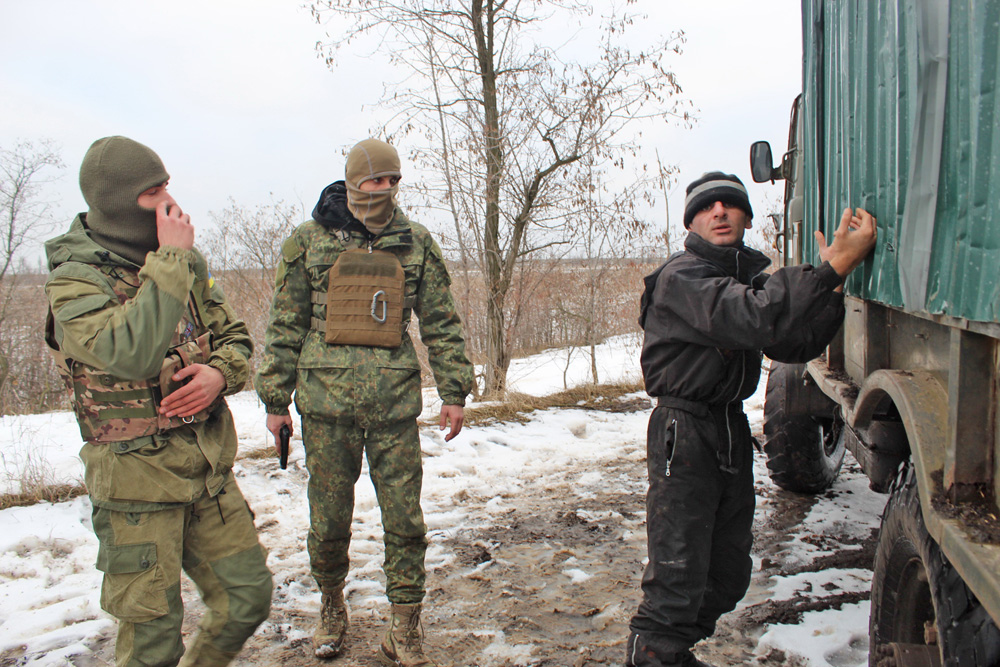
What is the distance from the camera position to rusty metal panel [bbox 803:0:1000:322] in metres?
1.14

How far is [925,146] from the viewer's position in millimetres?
1389

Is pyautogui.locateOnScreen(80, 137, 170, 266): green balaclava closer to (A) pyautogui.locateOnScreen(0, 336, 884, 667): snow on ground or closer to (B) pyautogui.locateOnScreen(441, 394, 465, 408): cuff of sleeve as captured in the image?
(B) pyautogui.locateOnScreen(441, 394, 465, 408): cuff of sleeve

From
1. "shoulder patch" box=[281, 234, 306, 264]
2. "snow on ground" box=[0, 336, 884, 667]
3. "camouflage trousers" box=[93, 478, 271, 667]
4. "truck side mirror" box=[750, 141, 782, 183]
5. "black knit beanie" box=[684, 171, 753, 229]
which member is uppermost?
"truck side mirror" box=[750, 141, 782, 183]

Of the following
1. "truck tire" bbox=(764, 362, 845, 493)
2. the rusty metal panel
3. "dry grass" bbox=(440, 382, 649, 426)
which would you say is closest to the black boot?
the rusty metal panel

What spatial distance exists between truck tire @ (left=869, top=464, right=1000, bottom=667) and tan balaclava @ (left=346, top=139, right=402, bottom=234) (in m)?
2.00

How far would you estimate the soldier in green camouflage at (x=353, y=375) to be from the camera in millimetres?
2580

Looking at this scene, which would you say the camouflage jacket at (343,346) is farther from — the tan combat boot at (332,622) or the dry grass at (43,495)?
the dry grass at (43,495)

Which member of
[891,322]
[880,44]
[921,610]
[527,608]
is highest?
[880,44]

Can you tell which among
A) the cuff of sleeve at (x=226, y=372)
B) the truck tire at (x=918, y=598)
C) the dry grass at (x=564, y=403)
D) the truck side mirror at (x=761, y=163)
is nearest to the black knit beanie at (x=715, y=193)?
the truck tire at (x=918, y=598)

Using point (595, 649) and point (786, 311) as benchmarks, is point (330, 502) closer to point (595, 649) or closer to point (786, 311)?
point (595, 649)

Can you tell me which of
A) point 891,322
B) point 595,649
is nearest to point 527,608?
point 595,649

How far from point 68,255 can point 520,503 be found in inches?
123

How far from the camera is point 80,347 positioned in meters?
1.72

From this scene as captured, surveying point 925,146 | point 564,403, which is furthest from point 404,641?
point 564,403
